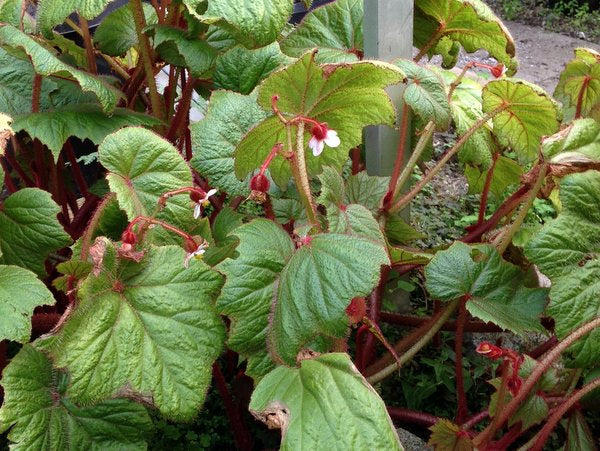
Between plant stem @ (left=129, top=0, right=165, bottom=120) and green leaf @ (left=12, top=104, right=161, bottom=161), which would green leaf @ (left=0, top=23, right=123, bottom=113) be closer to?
green leaf @ (left=12, top=104, right=161, bottom=161)

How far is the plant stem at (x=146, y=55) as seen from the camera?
1.57m

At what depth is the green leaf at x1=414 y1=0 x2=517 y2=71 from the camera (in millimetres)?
1708

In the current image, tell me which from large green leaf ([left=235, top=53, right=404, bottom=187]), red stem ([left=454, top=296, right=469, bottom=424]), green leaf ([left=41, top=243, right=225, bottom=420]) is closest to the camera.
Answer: green leaf ([left=41, top=243, right=225, bottom=420])

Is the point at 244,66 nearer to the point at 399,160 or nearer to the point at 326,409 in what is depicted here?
the point at 399,160

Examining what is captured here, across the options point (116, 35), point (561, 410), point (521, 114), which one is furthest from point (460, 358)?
point (116, 35)

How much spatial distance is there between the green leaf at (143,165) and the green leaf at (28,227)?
0.48ft

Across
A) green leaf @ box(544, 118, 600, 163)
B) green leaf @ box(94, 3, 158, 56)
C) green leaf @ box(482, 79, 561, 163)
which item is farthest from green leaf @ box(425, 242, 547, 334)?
green leaf @ box(94, 3, 158, 56)

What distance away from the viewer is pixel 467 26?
1.76 metres

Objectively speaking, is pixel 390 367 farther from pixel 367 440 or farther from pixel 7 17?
pixel 7 17

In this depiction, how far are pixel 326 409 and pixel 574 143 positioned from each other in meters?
0.75

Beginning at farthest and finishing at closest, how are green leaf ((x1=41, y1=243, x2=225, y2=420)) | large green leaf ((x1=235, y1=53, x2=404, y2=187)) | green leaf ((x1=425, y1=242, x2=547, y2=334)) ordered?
1. green leaf ((x1=425, y1=242, x2=547, y2=334))
2. large green leaf ((x1=235, y1=53, x2=404, y2=187))
3. green leaf ((x1=41, y1=243, x2=225, y2=420))

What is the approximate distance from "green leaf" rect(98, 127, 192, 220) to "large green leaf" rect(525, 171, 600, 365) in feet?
2.26

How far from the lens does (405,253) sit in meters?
1.38

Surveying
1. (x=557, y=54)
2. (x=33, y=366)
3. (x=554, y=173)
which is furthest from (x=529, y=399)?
(x=557, y=54)
